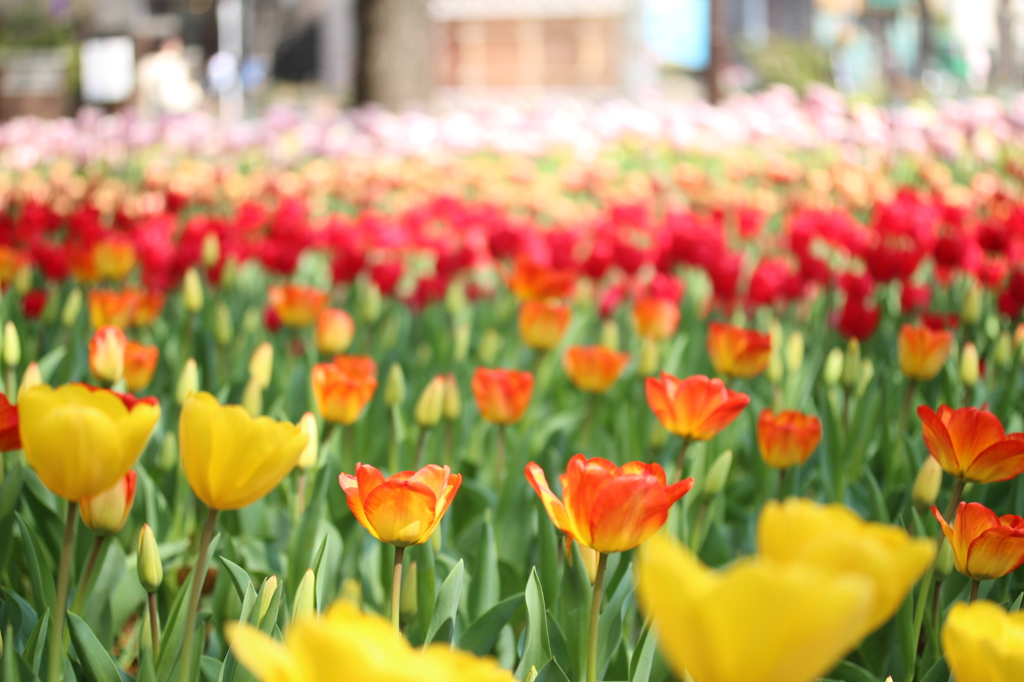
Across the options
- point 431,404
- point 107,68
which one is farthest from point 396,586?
point 107,68

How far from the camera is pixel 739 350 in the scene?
1.63 meters

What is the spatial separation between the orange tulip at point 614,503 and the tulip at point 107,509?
1.38 feet

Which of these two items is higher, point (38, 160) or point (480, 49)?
point (480, 49)

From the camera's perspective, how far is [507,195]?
17.0ft

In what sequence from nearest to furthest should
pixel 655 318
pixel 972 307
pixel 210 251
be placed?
1. pixel 655 318
2. pixel 972 307
3. pixel 210 251

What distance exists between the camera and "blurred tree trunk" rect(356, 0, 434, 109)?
29.1 feet

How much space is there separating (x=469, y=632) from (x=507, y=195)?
429 centimetres

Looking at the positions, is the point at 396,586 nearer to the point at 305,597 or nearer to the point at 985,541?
the point at 305,597

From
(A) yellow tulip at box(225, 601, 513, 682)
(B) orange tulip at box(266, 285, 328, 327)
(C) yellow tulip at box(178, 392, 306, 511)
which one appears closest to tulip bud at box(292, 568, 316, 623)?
(C) yellow tulip at box(178, 392, 306, 511)

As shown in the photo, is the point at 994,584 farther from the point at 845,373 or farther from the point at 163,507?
the point at 163,507

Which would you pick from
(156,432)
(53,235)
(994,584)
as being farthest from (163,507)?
(53,235)

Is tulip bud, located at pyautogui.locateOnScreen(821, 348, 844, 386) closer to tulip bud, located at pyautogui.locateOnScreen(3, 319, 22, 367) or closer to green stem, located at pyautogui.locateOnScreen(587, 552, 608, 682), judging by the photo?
green stem, located at pyautogui.locateOnScreen(587, 552, 608, 682)

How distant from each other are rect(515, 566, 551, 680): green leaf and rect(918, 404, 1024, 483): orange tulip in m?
0.46

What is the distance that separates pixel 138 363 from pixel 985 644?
1.31 m
